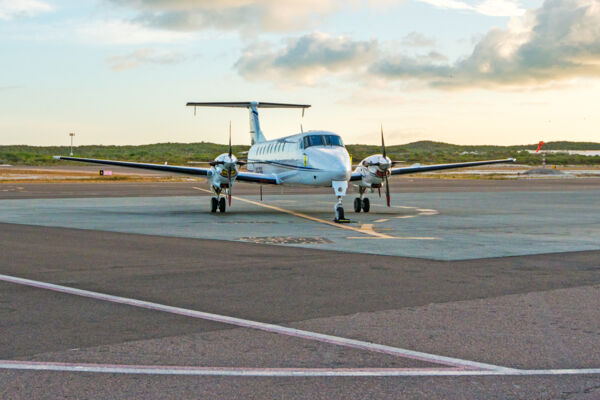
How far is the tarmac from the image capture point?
525 centimetres

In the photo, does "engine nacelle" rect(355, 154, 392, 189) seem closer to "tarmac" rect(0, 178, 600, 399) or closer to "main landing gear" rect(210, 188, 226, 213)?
"main landing gear" rect(210, 188, 226, 213)

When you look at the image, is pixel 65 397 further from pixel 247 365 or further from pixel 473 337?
pixel 473 337

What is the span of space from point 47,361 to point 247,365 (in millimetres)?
1740

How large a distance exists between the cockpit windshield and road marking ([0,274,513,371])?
53.7ft

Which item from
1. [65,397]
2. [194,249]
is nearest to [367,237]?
[194,249]

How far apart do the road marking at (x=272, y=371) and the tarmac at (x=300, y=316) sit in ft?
0.08

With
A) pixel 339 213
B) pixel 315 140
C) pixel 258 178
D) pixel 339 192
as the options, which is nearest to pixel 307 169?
pixel 315 140

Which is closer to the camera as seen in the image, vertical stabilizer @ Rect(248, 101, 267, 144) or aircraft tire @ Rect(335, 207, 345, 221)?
aircraft tire @ Rect(335, 207, 345, 221)

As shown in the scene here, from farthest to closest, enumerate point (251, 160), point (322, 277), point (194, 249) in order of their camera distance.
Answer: point (251, 160) < point (194, 249) < point (322, 277)

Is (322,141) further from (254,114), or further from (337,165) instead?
(254,114)

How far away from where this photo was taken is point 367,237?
1669 centimetres

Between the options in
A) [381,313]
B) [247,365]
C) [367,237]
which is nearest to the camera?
[247,365]

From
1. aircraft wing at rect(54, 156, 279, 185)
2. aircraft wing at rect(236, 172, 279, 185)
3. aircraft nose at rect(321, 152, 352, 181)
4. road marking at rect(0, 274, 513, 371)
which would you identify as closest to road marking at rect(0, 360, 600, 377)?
road marking at rect(0, 274, 513, 371)

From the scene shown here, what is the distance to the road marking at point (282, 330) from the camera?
5.79 m
